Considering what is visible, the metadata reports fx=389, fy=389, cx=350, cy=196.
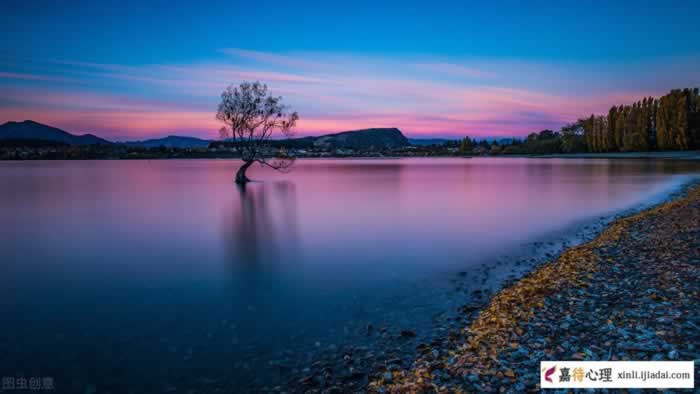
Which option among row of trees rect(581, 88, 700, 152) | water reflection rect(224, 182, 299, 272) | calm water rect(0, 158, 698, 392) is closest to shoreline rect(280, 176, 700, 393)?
calm water rect(0, 158, 698, 392)

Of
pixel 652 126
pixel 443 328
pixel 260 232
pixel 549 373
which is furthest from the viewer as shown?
pixel 652 126

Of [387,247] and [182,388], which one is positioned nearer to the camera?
[182,388]

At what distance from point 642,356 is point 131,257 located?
1431 centimetres

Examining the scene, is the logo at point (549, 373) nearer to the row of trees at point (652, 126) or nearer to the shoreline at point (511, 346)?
the shoreline at point (511, 346)

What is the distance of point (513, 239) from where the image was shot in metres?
16.2

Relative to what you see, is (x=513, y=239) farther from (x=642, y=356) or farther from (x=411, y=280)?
(x=642, y=356)

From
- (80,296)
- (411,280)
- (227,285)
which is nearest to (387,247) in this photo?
(411,280)

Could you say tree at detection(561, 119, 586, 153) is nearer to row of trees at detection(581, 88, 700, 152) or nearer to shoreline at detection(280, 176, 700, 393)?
row of trees at detection(581, 88, 700, 152)

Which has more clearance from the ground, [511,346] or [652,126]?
[652,126]

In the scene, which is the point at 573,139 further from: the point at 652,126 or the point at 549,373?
the point at 549,373

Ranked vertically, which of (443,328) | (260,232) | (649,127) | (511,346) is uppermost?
(649,127)

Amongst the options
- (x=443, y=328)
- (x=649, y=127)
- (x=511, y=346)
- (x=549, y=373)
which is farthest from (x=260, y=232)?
(x=649, y=127)

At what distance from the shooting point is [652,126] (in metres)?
110

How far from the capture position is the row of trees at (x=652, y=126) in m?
97.1
